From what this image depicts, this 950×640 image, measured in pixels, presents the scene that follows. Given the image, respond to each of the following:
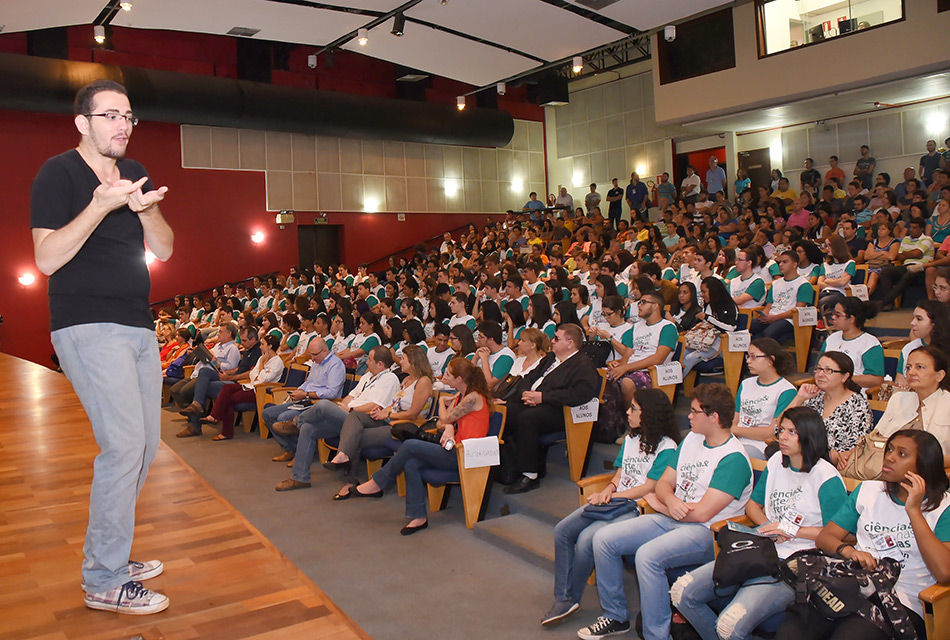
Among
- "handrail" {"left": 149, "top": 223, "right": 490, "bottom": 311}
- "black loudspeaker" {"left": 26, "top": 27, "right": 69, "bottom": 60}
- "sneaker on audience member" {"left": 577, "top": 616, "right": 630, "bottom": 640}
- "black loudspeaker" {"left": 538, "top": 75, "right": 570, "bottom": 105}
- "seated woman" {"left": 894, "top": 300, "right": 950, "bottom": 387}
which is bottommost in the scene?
"sneaker on audience member" {"left": 577, "top": 616, "right": 630, "bottom": 640}

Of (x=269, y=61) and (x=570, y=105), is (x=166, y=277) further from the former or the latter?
(x=570, y=105)

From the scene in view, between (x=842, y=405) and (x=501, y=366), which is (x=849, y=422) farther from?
(x=501, y=366)

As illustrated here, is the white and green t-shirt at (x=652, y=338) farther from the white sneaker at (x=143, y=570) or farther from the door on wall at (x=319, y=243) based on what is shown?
the door on wall at (x=319, y=243)

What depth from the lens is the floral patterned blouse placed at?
3.45 metres

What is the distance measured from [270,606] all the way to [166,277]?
13.2 meters

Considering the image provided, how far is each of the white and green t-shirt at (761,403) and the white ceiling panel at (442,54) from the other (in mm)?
8620

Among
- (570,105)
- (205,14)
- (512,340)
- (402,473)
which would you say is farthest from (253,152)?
(402,473)

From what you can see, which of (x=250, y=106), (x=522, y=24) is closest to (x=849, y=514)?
(x=522, y=24)

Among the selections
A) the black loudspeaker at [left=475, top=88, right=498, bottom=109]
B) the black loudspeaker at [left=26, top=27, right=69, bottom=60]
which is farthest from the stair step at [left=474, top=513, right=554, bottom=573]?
the black loudspeaker at [left=475, top=88, right=498, bottom=109]

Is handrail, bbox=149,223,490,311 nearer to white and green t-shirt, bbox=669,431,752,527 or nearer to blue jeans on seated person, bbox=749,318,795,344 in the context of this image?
blue jeans on seated person, bbox=749,318,795,344

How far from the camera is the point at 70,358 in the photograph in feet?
5.86

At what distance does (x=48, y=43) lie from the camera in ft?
38.2

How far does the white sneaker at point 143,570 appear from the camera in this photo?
2.03m

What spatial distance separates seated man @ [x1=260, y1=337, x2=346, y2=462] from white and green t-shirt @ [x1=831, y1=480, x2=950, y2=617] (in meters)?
4.34
